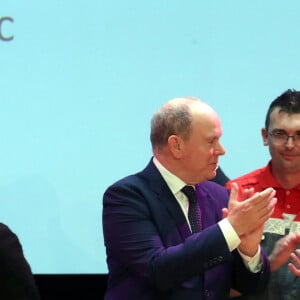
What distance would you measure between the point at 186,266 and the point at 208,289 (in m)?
0.19

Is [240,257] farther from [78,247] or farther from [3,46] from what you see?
[3,46]

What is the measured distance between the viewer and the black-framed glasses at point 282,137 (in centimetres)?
220

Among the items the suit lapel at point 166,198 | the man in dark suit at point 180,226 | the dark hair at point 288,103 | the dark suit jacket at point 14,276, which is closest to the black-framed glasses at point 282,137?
the dark hair at point 288,103

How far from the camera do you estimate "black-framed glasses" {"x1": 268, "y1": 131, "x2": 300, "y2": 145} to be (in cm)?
220

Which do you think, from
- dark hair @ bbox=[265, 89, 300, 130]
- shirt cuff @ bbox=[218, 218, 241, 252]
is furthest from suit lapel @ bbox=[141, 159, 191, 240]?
dark hair @ bbox=[265, 89, 300, 130]

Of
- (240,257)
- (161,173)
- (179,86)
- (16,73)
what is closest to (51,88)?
(16,73)

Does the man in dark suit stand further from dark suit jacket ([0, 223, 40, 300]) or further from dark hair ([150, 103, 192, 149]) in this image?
dark suit jacket ([0, 223, 40, 300])

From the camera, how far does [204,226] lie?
197 cm

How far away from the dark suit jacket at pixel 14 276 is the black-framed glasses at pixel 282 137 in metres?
0.90

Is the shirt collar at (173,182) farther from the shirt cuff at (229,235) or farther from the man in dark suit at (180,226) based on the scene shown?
the shirt cuff at (229,235)

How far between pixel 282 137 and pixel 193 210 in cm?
43

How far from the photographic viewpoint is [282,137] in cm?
221

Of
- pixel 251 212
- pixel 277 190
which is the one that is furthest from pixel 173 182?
pixel 277 190

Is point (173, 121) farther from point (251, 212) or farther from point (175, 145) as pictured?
point (251, 212)
